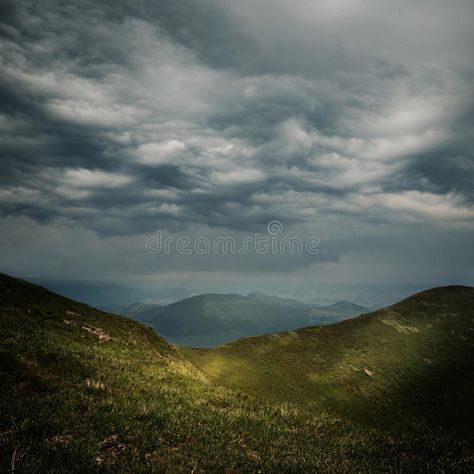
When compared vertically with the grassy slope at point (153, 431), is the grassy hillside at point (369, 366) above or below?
below

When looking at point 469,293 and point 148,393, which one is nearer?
point 148,393

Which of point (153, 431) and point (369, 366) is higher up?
point (153, 431)

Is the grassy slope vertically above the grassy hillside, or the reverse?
the grassy slope

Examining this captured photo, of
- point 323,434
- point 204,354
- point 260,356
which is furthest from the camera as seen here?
point 260,356

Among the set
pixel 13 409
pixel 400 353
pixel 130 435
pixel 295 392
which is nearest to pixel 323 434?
pixel 130 435

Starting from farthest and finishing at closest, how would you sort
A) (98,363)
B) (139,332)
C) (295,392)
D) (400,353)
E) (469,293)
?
1. (469,293)
2. (400,353)
3. (295,392)
4. (139,332)
5. (98,363)

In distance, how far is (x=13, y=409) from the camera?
11180 millimetres

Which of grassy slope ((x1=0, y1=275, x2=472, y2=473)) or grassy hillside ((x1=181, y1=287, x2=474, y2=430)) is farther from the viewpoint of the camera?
grassy hillside ((x1=181, y1=287, x2=474, y2=430))

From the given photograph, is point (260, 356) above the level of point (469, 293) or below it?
below

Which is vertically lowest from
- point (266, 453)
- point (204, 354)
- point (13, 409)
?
point (204, 354)

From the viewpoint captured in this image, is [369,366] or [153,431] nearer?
[153,431]

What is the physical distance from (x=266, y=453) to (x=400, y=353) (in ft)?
284

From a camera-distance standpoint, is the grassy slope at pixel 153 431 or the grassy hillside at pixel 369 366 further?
the grassy hillside at pixel 369 366

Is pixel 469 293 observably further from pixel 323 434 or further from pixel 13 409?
pixel 13 409
